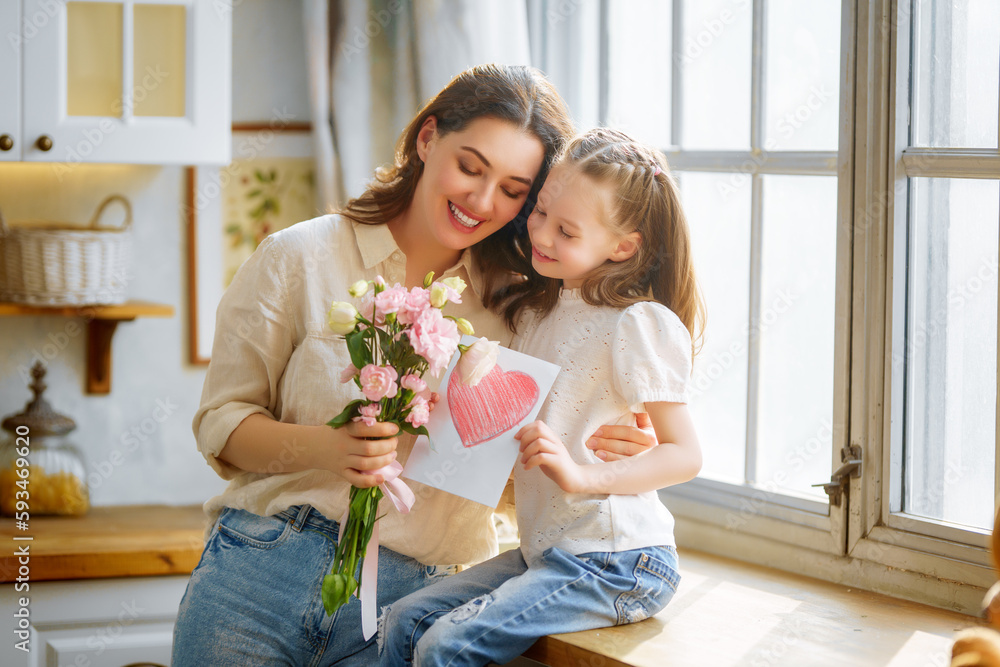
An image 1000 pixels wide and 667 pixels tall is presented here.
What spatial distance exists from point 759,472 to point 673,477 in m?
0.55

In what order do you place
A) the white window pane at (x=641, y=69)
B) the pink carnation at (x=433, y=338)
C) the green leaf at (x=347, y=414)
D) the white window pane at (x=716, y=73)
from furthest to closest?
the white window pane at (x=641, y=69) → the white window pane at (x=716, y=73) → the green leaf at (x=347, y=414) → the pink carnation at (x=433, y=338)

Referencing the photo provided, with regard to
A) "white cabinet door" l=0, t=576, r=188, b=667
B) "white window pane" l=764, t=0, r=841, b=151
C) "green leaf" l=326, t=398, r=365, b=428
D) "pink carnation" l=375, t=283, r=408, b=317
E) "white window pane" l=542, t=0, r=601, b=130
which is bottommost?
"white cabinet door" l=0, t=576, r=188, b=667

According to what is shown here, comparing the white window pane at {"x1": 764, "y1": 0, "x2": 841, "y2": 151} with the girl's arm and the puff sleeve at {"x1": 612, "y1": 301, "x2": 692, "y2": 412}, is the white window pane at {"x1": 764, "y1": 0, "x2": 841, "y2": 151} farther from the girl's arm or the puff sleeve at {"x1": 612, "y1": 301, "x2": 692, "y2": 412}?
the girl's arm

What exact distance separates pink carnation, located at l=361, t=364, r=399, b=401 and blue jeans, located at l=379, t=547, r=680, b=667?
323 mm

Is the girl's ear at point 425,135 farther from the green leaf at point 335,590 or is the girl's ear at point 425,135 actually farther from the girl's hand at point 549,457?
the green leaf at point 335,590

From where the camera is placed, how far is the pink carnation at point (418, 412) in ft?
4.01

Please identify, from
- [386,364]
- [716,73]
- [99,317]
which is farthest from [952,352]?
[99,317]

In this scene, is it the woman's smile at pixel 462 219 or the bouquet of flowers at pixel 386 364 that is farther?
the woman's smile at pixel 462 219

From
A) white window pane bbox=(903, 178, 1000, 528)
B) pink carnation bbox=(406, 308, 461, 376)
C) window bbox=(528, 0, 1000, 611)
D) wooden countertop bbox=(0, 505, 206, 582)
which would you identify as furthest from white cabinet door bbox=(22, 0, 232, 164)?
white window pane bbox=(903, 178, 1000, 528)

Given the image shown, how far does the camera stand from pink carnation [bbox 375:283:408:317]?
116cm

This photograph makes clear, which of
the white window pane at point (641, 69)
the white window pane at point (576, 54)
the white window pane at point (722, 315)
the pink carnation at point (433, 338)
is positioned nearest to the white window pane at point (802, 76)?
the white window pane at point (722, 315)

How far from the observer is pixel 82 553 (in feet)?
6.65

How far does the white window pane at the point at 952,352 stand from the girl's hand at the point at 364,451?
0.85 meters

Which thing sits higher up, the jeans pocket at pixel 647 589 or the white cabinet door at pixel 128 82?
the white cabinet door at pixel 128 82
